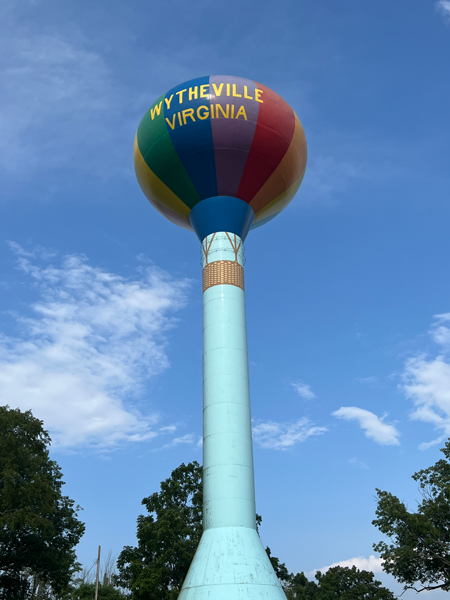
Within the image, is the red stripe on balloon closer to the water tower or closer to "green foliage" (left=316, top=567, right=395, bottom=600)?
the water tower

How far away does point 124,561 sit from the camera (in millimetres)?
31453

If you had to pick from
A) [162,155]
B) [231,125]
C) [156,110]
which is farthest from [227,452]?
[156,110]

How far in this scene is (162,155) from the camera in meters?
19.6

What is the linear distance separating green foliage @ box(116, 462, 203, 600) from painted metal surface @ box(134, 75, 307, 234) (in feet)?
61.0

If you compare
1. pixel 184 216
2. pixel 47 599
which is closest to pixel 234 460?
pixel 184 216

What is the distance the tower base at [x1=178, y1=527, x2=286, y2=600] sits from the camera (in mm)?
13539

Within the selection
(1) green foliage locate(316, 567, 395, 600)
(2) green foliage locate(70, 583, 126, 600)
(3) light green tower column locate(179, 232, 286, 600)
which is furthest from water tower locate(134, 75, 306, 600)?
(1) green foliage locate(316, 567, 395, 600)

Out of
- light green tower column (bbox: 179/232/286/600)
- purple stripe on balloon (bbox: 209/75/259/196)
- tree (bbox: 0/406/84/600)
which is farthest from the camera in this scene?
tree (bbox: 0/406/84/600)

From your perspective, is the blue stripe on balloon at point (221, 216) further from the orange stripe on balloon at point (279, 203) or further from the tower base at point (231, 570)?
the tower base at point (231, 570)

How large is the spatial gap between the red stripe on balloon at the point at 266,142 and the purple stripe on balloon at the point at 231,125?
0.25 metres

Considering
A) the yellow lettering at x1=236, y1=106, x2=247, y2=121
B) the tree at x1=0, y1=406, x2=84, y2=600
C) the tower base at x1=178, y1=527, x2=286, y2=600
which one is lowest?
the tower base at x1=178, y1=527, x2=286, y2=600

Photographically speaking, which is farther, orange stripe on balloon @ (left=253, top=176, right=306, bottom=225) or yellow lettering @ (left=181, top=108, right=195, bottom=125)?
orange stripe on balloon @ (left=253, top=176, right=306, bottom=225)

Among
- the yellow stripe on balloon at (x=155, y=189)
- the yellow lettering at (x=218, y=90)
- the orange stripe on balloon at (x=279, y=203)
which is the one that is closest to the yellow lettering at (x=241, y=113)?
the yellow lettering at (x=218, y=90)

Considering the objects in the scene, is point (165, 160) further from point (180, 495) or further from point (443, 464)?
point (443, 464)
